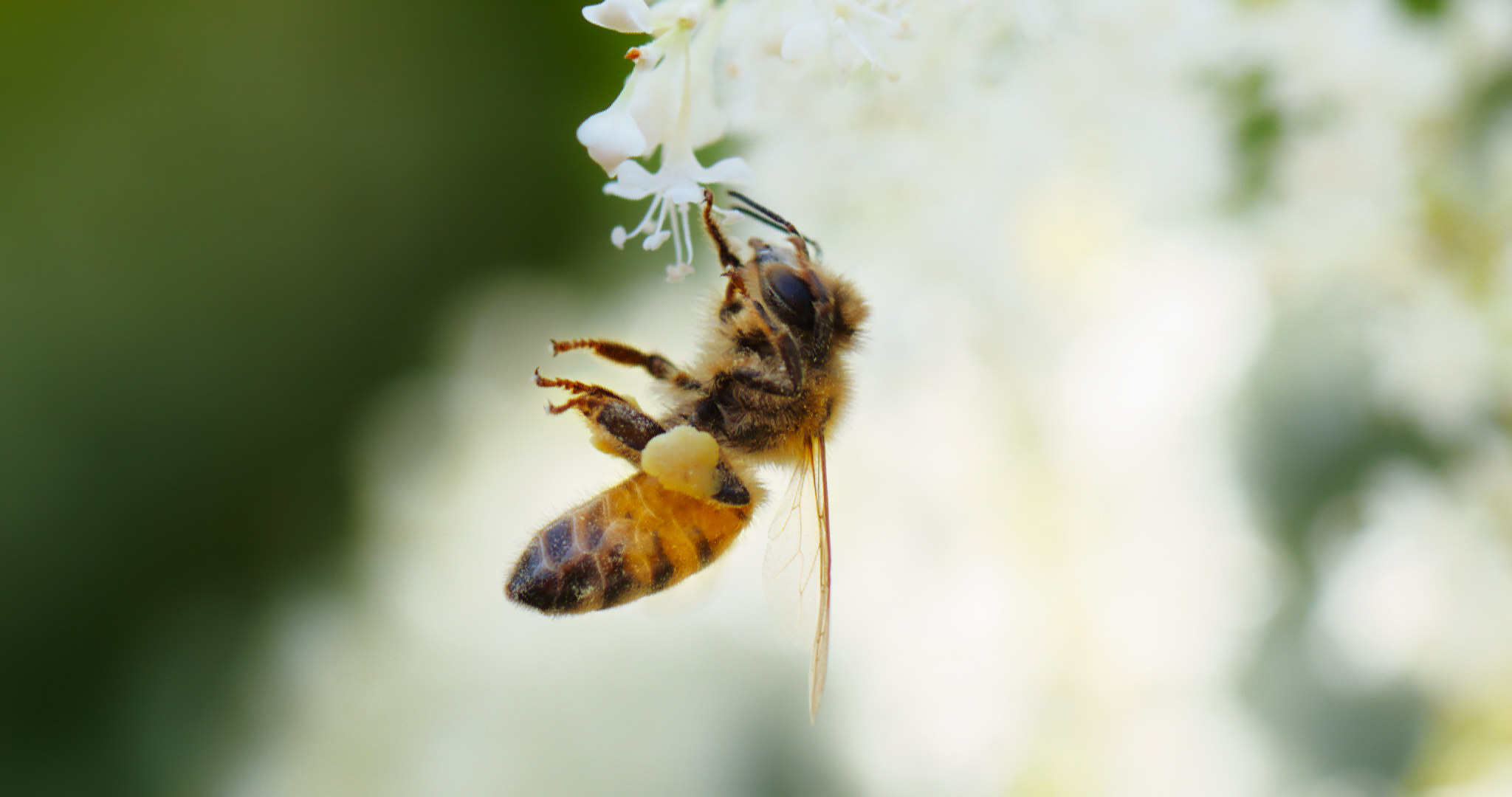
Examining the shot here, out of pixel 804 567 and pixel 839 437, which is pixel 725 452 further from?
pixel 839 437

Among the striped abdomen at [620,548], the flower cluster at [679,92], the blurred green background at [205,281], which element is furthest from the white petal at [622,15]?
the blurred green background at [205,281]

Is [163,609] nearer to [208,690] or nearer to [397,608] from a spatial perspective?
[208,690]

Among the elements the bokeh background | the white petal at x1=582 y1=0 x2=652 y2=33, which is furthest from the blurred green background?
the white petal at x1=582 y1=0 x2=652 y2=33

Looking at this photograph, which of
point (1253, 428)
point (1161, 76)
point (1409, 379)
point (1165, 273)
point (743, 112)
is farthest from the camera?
point (1253, 428)

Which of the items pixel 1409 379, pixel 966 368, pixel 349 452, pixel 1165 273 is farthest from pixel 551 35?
pixel 1409 379

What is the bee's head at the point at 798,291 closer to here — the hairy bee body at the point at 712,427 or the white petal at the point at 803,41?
the hairy bee body at the point at 712,427

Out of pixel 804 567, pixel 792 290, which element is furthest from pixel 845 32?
pixel 804 567
